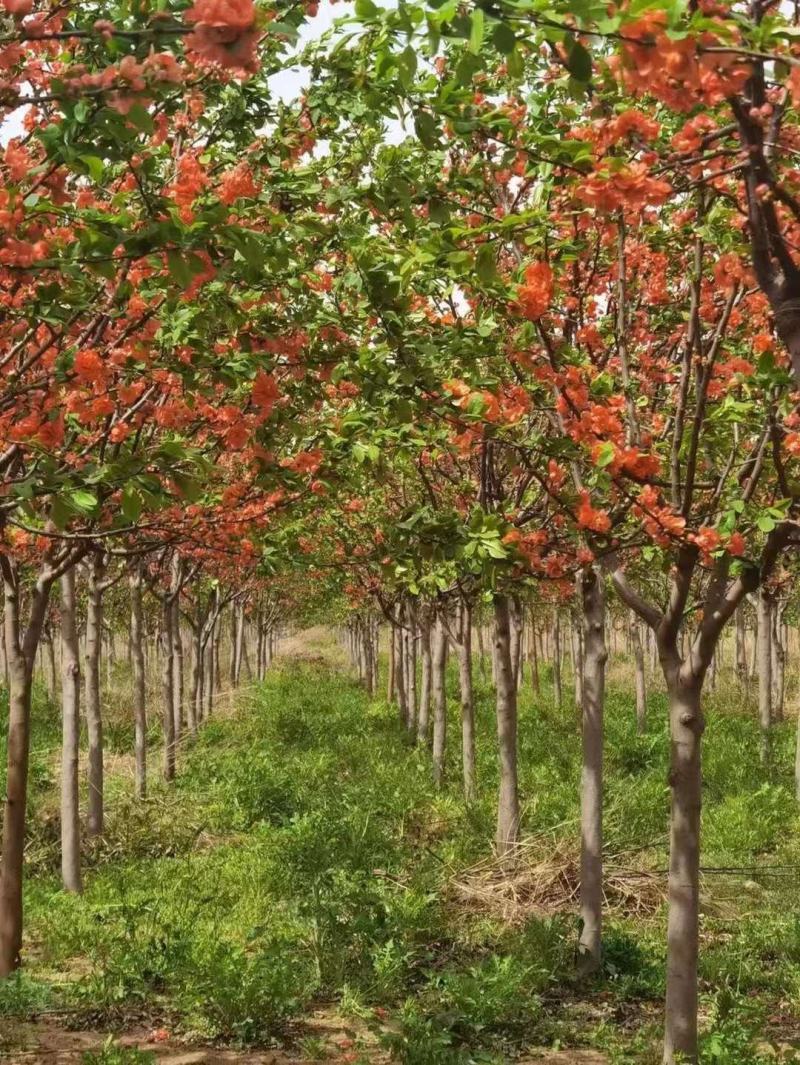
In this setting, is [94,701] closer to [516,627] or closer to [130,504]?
[130,504]

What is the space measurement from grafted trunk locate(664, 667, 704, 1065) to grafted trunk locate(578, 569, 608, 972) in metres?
2.26

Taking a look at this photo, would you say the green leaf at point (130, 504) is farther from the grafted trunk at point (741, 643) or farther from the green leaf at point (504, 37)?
the grafted trunk at point (741, 643)

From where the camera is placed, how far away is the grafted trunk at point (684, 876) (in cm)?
500

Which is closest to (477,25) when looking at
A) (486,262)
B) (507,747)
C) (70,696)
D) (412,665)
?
(486,262)

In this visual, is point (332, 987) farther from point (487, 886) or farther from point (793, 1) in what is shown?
point (793, 1)

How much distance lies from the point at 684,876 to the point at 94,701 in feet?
25.4

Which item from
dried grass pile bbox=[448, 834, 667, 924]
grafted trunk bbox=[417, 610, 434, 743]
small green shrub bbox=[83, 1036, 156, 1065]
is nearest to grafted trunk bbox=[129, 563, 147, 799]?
grafted trunk bbox=[417, 610, 434, 743]

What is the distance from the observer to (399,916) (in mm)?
7824

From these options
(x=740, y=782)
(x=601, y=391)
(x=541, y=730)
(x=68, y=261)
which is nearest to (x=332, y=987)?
(x=601, y=391)

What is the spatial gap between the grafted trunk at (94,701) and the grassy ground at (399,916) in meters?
0.45

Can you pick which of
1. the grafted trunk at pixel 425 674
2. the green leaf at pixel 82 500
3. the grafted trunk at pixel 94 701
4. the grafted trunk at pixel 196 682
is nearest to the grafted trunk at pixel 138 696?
the grafted trunk at pixel 94 701

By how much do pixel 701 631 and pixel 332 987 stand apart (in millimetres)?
3785

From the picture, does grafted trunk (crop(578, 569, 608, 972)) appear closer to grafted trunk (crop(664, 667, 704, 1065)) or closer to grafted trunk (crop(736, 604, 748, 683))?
grafted trunk (crop(664, 667, 704, 1065))

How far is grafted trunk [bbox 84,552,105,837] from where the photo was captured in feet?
35.1
